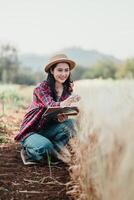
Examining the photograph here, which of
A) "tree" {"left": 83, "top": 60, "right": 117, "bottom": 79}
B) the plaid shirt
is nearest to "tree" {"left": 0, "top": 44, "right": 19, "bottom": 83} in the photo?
"tree" {"left": 83, "top": 60, "right": 117, "bottom": 79}

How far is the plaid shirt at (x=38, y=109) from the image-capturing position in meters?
5.74

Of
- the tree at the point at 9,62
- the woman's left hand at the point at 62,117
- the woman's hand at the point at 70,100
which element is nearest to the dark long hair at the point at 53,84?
the woman's left hand at the point at 62,117

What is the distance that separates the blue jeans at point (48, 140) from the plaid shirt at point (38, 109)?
0.08 meters

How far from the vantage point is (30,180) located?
4828 mm

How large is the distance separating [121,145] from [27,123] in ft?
11.3

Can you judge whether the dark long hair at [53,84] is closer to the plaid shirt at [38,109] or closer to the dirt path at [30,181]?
the plaid shirt at [38,109]

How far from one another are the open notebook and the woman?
0.07 metres

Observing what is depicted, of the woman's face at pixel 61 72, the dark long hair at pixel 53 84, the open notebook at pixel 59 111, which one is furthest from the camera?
the dark long hair at pixel 53 84

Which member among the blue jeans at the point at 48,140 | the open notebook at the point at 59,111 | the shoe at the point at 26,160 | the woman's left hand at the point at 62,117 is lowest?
the shoe at the point at 26,160

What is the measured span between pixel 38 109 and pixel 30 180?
3.82ft

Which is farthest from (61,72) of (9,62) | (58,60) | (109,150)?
(9,62)

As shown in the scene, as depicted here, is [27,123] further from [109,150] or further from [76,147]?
[109,150]

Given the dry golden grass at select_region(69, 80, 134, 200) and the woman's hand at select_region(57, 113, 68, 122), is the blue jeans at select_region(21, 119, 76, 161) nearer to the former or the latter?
the woman's hand at select_region(57, 113, 68, 122)

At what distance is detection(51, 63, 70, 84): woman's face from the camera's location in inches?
225
